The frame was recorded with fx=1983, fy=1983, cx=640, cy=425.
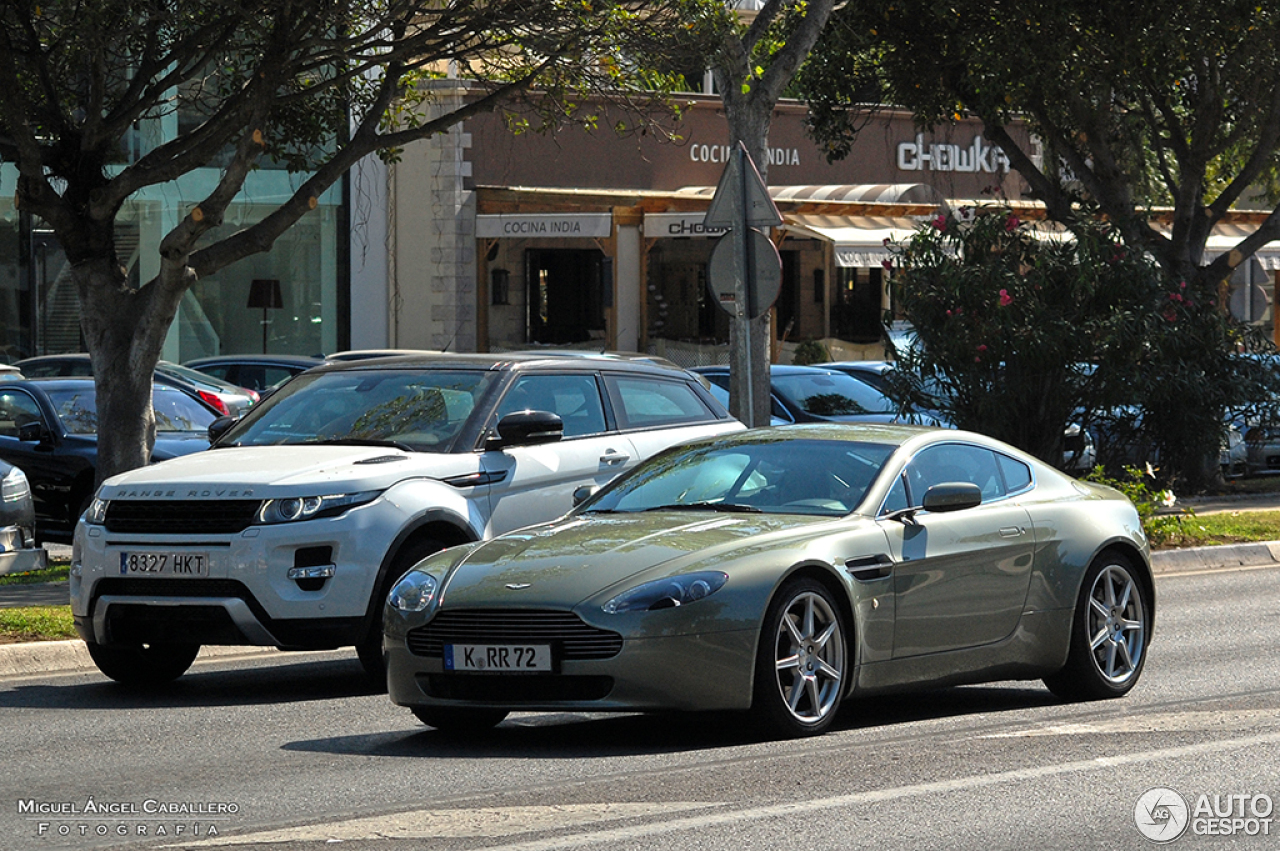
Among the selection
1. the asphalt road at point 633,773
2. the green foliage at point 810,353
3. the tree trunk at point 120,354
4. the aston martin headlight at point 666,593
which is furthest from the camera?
the green foliage at point 810,353

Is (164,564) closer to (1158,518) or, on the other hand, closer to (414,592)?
(414,592)

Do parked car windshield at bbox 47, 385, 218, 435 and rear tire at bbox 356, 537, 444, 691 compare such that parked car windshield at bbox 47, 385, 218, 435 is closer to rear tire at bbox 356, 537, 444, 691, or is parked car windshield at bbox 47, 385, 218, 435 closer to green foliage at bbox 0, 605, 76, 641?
green foliage at bbox 0, 605, 76, 641

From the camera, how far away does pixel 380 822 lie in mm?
6457

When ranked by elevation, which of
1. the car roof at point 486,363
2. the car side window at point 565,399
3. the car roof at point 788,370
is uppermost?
the car roof at point 486,363

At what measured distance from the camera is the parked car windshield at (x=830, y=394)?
21.0 m

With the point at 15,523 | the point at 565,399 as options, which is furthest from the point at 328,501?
the point at 15,523

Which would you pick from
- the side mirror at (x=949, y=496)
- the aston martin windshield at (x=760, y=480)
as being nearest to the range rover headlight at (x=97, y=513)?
the aston martin windshield at (x=760, y=480)

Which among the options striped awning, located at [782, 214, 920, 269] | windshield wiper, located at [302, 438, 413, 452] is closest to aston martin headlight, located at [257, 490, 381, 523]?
windshield wiper, located at [302, 438, 413, 452]

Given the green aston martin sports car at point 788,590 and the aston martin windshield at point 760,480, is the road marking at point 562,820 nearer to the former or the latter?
the green aston martin sports car at point 788,590

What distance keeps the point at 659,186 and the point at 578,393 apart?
26.4m

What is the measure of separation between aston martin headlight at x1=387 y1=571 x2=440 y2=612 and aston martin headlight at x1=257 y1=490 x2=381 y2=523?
141 centimetres

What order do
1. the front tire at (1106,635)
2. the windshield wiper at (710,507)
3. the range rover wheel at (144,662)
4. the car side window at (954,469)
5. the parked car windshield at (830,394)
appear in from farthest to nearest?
the parked car windshield at (830,394), the range rover wheel at (144,662), the front tire at (1106,635), the car side window at (954,469), the windshield wiper at (710,507)

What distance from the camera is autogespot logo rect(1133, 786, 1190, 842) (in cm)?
630

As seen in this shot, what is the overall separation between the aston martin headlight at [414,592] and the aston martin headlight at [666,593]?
2.89 feet
